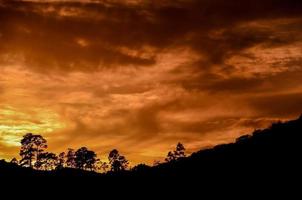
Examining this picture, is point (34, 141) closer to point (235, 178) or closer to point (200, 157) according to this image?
point (200, 157)

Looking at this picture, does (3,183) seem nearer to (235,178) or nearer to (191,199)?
(191,199)

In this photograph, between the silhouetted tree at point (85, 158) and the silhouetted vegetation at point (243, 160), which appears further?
the silhouetted tree at point (85, 158)

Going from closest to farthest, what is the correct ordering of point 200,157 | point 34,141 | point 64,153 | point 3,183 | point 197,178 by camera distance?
1. point 197,178
2. point 200,157
3. point 3,183
4. point 34,141
5. point 64,153

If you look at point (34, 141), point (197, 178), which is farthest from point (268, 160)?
point (34, 141)

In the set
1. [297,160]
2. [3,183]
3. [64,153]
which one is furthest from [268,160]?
[64,153]

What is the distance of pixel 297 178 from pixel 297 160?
10.8 feet

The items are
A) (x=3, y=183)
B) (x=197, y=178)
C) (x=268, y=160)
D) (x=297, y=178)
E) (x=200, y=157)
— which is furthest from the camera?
(x=3, y=183)

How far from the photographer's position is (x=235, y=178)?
57.0 metres

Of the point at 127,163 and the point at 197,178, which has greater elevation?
the point at 127,163

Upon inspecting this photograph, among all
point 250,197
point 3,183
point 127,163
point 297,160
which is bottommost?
point 250,197

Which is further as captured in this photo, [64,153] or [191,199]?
[64,153]

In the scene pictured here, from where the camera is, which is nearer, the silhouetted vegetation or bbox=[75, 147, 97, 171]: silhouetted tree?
the silhouetted vegetation

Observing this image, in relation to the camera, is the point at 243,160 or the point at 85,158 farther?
the point at 85,158

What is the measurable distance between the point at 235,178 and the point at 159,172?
55.3 ft
